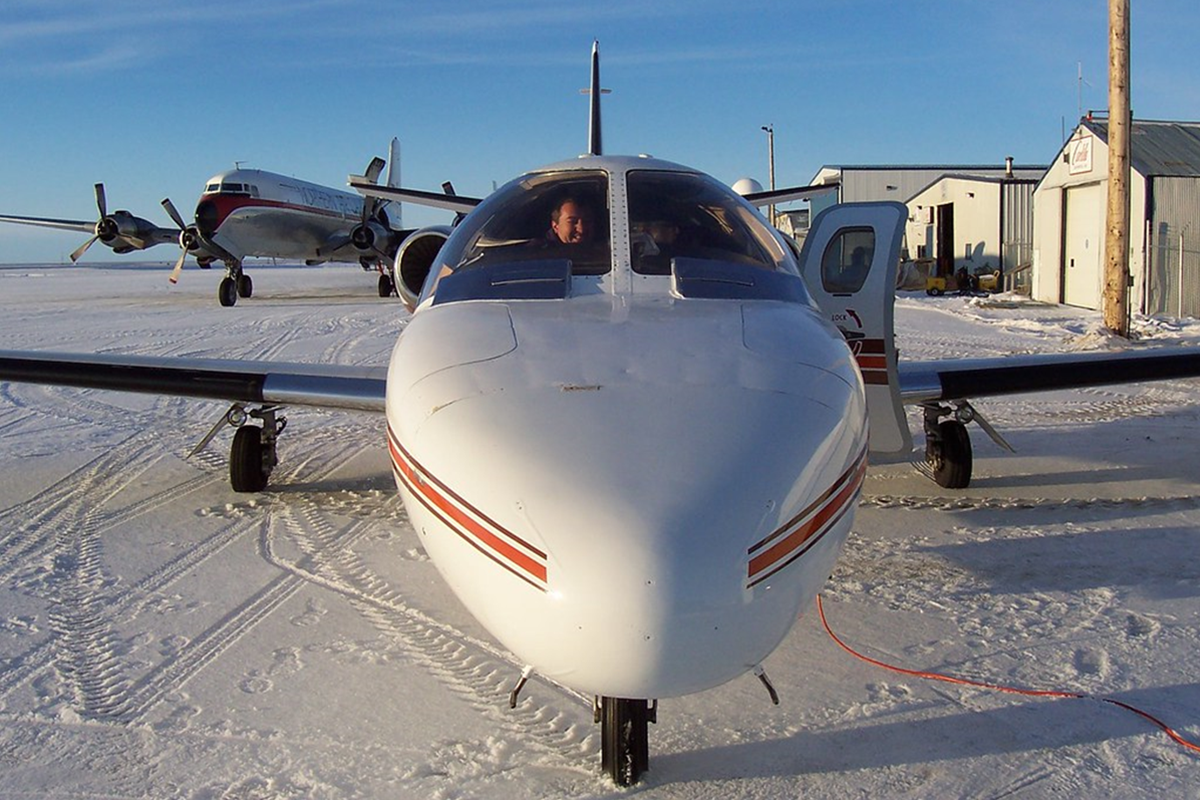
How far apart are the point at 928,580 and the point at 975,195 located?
38.0 m

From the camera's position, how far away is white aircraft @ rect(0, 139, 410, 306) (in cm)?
2991

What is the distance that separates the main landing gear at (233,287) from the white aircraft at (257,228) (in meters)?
0.03

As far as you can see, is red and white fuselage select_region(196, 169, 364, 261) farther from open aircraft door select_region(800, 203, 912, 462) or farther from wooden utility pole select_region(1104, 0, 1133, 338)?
open aircraft door select_region(800, 203, 912, 462)

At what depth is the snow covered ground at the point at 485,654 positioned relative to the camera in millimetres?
3367

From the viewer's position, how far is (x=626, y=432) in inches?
111

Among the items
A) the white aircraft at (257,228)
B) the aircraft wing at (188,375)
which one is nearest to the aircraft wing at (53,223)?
the white aircraft at (257,228)

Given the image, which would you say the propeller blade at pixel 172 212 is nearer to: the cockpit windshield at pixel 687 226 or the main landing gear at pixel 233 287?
the main landing gear at pixel 233 287

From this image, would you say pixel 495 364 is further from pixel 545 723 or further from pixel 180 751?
pixel 180 751

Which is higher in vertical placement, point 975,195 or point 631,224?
point 975,195

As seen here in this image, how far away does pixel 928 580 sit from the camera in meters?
5.28

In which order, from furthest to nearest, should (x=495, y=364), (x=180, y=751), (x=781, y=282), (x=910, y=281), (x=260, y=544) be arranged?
(x=910, y=281) < (x=260, y=544) < (x=781, y=282) < (x=180, y=751) < (x=495, y=364)

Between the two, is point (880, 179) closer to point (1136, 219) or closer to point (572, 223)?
point (1136, 219)

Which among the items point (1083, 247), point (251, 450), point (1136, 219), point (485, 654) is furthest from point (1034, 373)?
point (1083, 247)

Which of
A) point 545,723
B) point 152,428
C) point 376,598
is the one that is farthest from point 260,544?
point 152,428
